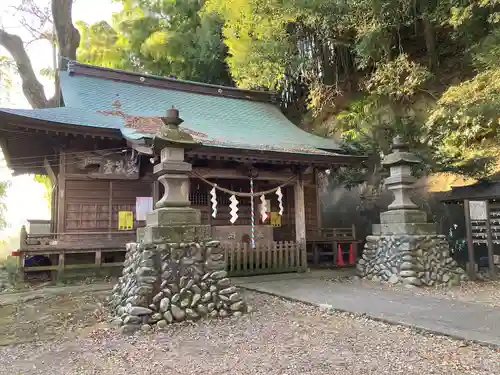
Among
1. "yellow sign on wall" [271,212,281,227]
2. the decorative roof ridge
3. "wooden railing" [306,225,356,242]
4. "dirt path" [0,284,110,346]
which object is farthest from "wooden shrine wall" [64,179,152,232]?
"wooden railing" [306,225,356,242]

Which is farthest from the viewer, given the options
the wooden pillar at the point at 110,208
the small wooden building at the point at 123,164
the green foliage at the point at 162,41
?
the green foliage at the point at 162,41

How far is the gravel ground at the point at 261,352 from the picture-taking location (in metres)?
3.84

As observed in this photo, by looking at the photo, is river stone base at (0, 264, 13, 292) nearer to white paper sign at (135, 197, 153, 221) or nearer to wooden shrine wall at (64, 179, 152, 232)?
wooden shrine wall at (64, 179, 152, 232)

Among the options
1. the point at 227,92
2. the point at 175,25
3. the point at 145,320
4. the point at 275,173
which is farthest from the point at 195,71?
the point at 145,320

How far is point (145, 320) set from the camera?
557cm

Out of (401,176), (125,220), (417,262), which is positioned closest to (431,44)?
(401,176)

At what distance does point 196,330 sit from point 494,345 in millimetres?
3605

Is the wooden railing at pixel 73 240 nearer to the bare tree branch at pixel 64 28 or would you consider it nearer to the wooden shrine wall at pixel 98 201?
the wooden shrine wall at pixel 98 201

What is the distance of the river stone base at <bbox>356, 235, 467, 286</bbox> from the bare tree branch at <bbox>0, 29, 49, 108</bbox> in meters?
15.9

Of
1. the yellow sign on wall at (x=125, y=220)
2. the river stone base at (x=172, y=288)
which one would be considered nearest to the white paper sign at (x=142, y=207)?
the yellow sign on wall at (x=125, y=220)

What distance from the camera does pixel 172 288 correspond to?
598 centimetres

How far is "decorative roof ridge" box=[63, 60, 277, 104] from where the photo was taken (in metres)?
13.8

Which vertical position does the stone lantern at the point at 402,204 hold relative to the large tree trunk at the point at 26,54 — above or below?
below

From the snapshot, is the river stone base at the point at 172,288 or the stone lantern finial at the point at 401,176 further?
the stone lantern finial at the point at 401,176
